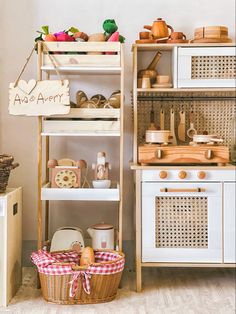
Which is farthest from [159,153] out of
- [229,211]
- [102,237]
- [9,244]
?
[9,244]

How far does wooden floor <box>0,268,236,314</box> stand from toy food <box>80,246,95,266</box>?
0.86 feet

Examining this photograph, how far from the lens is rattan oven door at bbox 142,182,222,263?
3578mm

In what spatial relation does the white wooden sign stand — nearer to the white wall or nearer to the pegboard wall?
the white wall

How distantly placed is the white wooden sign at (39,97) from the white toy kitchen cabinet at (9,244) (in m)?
0.51

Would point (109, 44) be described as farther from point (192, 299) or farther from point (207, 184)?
point (192, 299)

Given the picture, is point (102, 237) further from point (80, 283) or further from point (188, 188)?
point (188, 188)

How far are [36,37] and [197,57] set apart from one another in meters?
1.14

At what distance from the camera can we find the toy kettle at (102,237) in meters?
3.75

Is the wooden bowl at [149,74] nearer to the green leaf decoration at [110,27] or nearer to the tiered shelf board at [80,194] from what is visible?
the green leaf decoration at [110,27]

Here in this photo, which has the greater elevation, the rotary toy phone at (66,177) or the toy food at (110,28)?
the toy food at (110,28)

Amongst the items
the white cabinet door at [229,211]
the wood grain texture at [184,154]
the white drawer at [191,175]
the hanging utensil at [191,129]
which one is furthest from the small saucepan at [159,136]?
the white cabinet door at [229,211]

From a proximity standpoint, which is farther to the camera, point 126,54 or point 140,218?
point 126,54

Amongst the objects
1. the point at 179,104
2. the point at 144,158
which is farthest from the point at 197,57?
the point at 144,158

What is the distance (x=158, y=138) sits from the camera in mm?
3709
